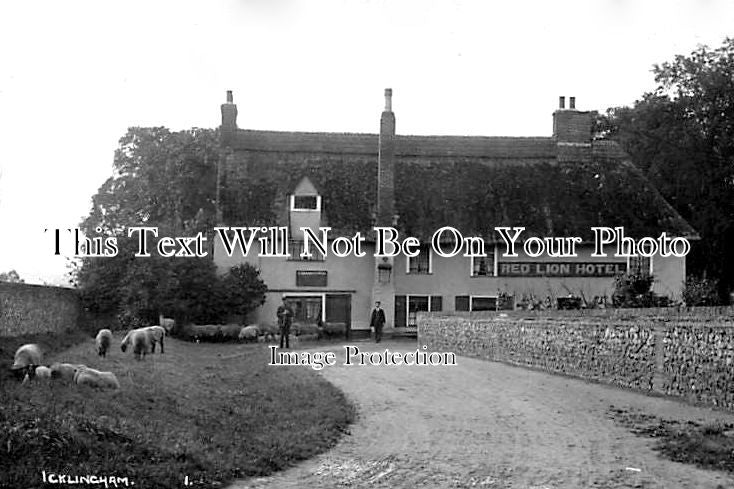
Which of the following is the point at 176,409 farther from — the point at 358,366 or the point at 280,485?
the point at 358,366

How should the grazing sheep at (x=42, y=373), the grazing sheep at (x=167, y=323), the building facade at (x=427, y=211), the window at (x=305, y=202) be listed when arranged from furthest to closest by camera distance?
the window at (x=305, y=202) → the building facade at (x=427, y=211) → the grazing sheep at (x=167, y=323) → the grazing sheep at (x=42, y=373)

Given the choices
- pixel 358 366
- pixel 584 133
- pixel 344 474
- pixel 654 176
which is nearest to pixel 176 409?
pixel 344 474

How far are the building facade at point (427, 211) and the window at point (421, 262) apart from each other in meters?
0.05

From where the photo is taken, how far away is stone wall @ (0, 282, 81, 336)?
21.7m

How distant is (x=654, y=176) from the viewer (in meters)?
50.1

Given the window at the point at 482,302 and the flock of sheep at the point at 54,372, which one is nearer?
the flock of sheep at the point at 54,372

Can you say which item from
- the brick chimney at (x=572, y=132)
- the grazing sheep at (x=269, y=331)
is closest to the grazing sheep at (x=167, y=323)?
the grazing sheep at (x=269, y=331)

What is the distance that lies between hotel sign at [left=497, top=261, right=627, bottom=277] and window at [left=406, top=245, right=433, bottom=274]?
321 cm

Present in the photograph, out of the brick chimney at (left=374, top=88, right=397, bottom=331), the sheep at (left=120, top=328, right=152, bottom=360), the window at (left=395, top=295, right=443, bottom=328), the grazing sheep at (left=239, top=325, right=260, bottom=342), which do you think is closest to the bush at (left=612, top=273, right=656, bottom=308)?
the sheep at (left=120, top=328, right=152, bottom=360)

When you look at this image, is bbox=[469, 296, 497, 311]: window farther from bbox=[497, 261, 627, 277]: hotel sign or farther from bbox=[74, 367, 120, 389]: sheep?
bbox=[74, 367, 120, 389]: sheep

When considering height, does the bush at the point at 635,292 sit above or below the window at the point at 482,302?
above

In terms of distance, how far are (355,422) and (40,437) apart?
21.0ft

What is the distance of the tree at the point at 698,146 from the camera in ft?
155

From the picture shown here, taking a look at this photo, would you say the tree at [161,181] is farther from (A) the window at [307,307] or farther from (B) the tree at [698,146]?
(B) the tree at [698,146]
